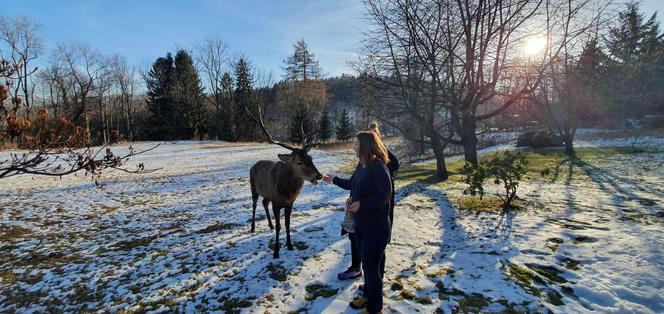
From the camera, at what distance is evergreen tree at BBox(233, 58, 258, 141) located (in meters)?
50.1

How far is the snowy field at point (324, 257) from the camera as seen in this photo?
4371 millimetres

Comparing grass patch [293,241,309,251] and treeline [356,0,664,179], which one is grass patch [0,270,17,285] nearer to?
grass patch [293,241,309,251]

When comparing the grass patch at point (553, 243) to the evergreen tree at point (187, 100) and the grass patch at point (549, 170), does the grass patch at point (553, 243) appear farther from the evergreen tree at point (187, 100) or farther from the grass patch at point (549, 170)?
the evergreen tree at point (187, 100)

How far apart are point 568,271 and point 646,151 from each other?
20.4 meters

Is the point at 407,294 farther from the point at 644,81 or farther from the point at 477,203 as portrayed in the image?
the point at 644,81

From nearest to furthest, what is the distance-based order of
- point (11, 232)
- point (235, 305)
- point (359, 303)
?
point (359, 303), point (235, 305), point (11, 232)

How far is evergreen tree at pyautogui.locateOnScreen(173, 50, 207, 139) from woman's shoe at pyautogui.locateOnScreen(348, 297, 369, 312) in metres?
46.7

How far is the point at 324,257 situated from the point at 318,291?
1.14 meters

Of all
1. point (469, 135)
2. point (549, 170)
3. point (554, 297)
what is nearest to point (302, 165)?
point (554, 297)

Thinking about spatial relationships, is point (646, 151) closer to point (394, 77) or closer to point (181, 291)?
point (394, 77)

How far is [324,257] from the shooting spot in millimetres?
5773

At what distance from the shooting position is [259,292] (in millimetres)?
4668

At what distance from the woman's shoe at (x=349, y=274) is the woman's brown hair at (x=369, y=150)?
2034 millimetres

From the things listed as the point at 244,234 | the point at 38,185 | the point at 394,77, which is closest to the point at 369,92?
the point at 394,77
